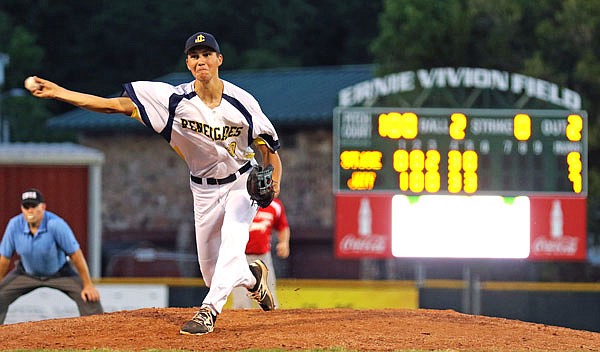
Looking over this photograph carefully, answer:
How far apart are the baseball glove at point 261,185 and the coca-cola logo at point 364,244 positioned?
28.7 ft

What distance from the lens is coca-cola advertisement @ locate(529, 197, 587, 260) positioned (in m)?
18.0

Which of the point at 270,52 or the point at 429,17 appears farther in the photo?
the point at 270,52

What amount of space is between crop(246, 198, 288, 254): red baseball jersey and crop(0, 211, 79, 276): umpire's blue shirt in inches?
68.4

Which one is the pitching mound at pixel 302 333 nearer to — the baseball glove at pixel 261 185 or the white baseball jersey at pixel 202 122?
the baseball glove at pixel 261 185

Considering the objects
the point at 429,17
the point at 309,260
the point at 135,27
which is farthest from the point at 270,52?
the point at 429,17

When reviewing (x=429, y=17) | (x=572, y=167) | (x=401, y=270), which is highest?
(x=429, y=17)

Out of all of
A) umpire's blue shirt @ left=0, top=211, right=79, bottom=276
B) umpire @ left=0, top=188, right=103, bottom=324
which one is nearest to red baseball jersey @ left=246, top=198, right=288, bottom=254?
umpire @ left=0, top=188, right=103, bottom=324

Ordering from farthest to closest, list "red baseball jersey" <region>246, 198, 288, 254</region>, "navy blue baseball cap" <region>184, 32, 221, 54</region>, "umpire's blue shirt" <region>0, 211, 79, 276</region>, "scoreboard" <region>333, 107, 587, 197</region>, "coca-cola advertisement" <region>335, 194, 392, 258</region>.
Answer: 1. "coca-cola advertisement" <region>335, 194, 392, 258</region>
2. "scoreboard" <region>333, 107, 587, 197</region>
3. "red baseball jersey" <region>246, 198, 288, 254</region>
4. "umpire's blue shirt" <region>0, 211, 79, 276</region>
5. "navy blue baseball cap" <region>184, 32, 221, 54</region>

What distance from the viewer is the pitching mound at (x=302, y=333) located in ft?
28.9

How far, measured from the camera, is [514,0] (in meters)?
27.1

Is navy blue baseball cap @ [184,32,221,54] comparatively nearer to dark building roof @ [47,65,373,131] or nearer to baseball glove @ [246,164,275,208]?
baseball glove @ [246,164,275,208]

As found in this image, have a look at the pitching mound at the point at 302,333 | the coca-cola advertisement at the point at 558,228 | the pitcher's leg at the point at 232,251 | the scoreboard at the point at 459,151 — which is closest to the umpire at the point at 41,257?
the pitching mound at the point at 302,333

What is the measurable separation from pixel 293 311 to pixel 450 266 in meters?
16.4

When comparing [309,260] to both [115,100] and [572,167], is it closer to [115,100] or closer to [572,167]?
[572,167]
